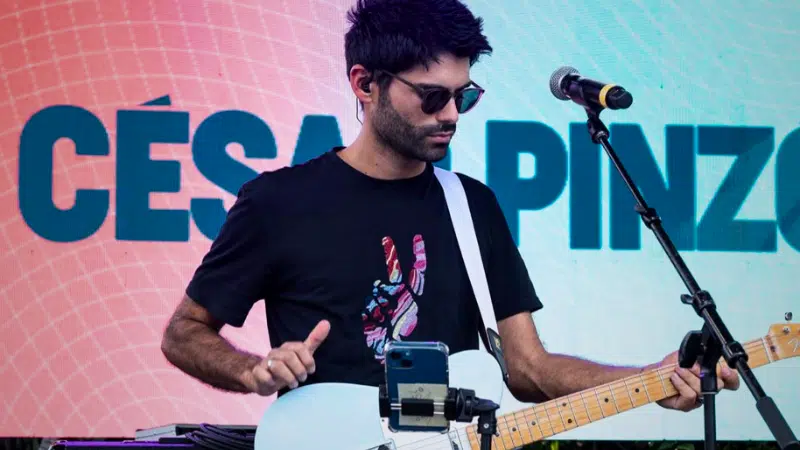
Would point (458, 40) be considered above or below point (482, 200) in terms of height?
above

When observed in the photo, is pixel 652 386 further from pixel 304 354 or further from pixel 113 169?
pixel 113 169

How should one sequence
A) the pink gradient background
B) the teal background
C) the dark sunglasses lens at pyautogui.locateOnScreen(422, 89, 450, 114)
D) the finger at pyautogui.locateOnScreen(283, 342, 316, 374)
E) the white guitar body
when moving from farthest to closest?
the teal background → the pink gradient background → the dark sunglasses lens at pyautogui.locateOnScreen(422, 89, 450, 114) → the white guitar body → the finger at pyautogui.locateOnScreen(283, 342, 316, 374)

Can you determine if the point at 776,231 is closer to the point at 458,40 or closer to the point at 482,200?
the point at 482,200

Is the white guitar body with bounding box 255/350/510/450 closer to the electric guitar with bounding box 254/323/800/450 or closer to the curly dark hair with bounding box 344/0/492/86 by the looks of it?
the electric guitar with bounding box 254/323/800/450

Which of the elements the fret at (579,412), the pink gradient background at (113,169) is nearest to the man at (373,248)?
the fret at (579,412)

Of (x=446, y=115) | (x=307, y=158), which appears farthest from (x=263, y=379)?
(x=307, y=158)

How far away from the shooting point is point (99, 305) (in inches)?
185

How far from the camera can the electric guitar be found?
3.06 meters

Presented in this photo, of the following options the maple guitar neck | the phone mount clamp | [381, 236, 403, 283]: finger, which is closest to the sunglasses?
[381, 236, 403, 283]: finger

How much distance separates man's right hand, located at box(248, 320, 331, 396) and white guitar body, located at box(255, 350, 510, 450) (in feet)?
1.18

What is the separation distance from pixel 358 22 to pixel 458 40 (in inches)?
15.4

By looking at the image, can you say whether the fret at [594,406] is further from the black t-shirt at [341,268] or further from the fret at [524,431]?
the black t-shirt at [341,268]

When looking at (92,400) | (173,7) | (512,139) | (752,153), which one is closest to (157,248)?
(92,400)

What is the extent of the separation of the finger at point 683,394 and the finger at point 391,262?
0.85 m
